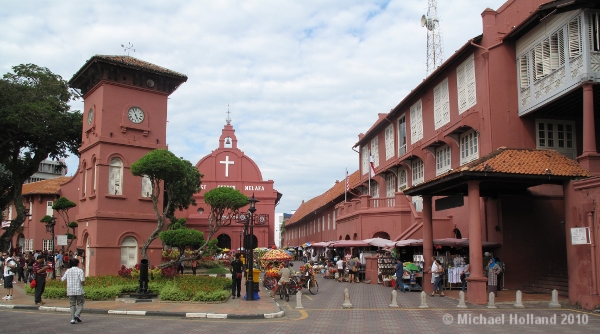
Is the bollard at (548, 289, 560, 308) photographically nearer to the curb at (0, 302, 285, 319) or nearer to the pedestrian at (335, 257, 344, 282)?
the curb at (0, 302, 285, 319)

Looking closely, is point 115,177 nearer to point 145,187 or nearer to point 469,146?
point 145,187

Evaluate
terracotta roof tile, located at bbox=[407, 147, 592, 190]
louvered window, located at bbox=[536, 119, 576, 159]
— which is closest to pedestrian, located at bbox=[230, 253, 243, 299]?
terracotta roof tile, located at bbox=[407, 147, 592, 190]

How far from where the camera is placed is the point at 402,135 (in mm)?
31047

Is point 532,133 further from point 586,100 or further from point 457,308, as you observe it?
point 457,308

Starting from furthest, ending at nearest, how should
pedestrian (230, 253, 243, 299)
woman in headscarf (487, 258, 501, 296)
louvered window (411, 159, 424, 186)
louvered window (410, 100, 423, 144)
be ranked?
1. louvered window (411, 159, 424, 186)
2. louvered window (410, 100, 423, 144)
3. pedestrian (230, 253, 243, 299)
4. woman in headscarf (487, 258, 501, 296)

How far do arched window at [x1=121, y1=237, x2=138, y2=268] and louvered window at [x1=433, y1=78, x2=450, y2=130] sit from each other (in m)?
15.5

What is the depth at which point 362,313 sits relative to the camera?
15.0 m

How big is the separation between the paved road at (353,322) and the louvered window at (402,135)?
1476 centimetres

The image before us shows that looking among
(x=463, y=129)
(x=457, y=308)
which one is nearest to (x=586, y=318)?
(x=457, y=308)

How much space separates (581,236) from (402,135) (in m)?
16.6

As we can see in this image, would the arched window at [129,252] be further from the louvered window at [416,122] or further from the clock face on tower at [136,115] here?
the louvered window at [416,122]

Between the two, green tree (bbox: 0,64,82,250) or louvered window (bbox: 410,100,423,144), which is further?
green tree (bbox: 0,64,82,250)

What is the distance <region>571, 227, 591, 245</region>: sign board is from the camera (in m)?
14.9

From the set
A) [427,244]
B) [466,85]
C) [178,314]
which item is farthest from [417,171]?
[178,314]
